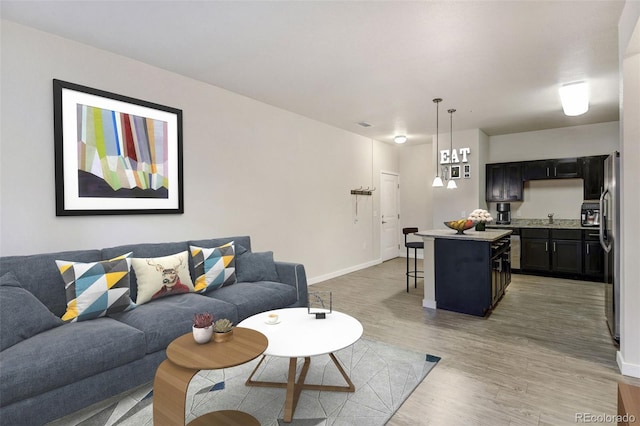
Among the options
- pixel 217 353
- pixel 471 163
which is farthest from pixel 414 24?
pixel 471 163

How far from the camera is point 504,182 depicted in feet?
21.9

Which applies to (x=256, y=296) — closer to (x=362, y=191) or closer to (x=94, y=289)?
(x=94, y=289)

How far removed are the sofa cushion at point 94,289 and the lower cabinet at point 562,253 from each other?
6296mm

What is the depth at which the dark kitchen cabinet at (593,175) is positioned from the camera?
5836mm

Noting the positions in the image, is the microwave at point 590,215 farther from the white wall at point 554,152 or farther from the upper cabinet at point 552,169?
the upper cabinet at point 552,169

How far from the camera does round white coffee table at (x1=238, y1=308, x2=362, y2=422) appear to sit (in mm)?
2033

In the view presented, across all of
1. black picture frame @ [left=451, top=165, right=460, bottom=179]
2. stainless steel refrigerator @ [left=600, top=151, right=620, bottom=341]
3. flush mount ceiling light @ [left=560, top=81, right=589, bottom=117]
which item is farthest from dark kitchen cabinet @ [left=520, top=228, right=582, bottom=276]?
stainless steel refrigerator @ [left=600, top=151, right=620, bottom=341]

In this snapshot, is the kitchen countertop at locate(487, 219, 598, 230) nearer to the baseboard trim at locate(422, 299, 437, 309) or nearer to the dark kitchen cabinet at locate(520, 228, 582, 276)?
the dark kitchen cabinet at locate(520, 228, 582, 276)

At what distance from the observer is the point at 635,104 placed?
2562 millimetres

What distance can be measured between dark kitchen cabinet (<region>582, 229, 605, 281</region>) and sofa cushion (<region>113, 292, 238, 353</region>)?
19.1ft

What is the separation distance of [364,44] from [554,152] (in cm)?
528

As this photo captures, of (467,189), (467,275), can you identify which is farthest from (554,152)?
(467,275)

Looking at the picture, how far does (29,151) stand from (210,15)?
1.79m

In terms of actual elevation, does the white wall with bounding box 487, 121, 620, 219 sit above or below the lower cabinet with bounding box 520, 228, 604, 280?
above
